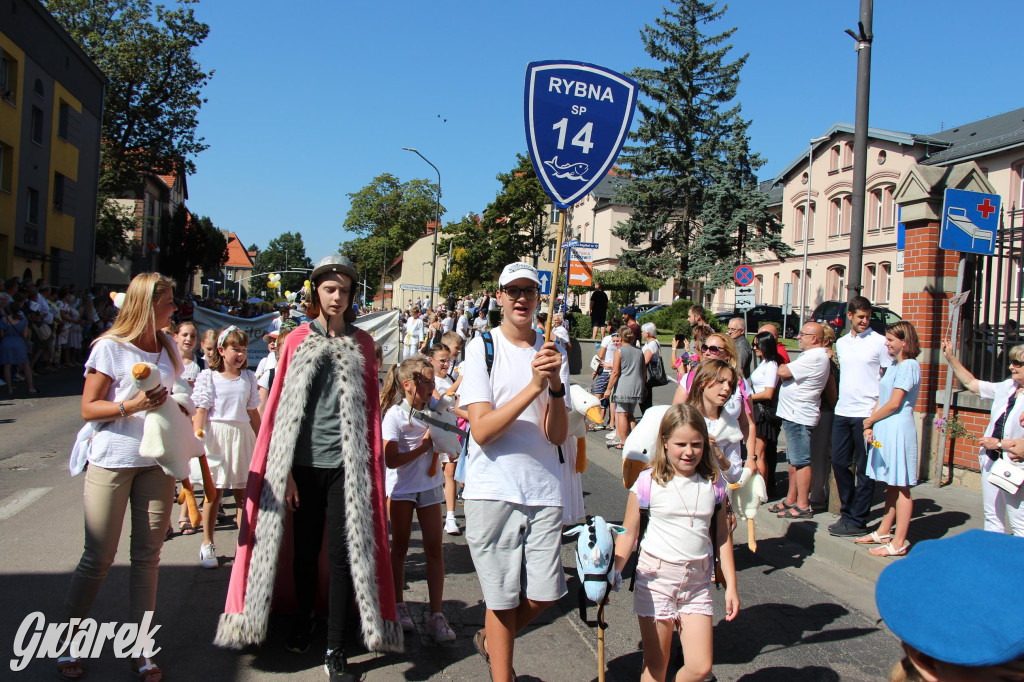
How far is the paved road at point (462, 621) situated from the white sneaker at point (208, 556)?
65 millimetres

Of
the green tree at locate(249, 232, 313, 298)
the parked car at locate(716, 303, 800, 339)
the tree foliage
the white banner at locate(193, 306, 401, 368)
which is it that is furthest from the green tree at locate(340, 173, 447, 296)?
the white banner at locate(193, 306, 401, 368)

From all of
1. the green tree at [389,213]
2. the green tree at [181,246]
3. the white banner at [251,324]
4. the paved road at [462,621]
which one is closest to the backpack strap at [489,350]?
the paved road at [462,621]

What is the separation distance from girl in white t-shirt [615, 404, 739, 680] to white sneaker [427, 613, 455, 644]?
4.03 ft

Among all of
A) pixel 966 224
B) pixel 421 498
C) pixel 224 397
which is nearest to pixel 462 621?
pixel 421 498

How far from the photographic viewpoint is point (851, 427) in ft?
22.4

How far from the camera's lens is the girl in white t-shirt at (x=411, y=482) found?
423 centimetres

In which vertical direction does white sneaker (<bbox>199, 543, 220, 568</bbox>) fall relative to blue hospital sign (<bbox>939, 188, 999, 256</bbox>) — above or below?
below

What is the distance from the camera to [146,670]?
354 cm

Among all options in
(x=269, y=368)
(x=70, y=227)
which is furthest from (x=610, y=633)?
(x=70, y=227)

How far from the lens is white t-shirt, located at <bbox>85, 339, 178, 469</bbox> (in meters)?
3.47

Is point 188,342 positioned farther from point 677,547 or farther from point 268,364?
point 677,547

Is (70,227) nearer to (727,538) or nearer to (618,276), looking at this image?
(618,276)

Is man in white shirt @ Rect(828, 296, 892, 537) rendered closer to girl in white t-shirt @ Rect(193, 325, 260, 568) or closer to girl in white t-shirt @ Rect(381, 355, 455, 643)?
girl in white t-shirt @ Rect(381, 355, 455, 643)

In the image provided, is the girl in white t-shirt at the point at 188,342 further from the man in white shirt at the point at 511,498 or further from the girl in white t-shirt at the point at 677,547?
the girl in white t-shirt at the point at 677,547
